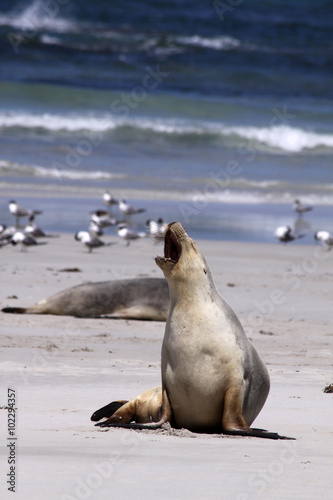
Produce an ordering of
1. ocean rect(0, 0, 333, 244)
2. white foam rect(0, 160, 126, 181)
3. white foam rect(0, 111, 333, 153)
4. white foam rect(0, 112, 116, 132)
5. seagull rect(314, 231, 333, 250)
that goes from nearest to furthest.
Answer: seagull rect(314, 231, 333, 250) → ocean rect(0, 0, 333, 244) → white foam rect(0, 160, 126, 181) → white foam rect(0, 112, 116, 132) → white foam rect(0, 111, 333, 153)

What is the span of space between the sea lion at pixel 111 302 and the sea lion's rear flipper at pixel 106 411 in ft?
11.8

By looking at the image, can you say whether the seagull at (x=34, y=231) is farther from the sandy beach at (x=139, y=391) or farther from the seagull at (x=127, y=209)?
the seagull at (x=127, y=209)

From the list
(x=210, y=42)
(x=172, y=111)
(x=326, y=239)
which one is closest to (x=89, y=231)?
(x=326, y=239)

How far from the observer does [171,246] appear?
14.0ft

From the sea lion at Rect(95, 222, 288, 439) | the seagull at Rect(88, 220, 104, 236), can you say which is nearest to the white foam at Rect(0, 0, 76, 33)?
the seagull at Rect(88, 220, 104, 236)

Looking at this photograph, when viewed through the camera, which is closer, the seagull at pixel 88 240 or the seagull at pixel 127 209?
the seagull at pixel 88 240

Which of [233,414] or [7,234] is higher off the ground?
[233,414]

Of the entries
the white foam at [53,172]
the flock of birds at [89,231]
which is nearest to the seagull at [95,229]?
the flock of birds at [89,231]

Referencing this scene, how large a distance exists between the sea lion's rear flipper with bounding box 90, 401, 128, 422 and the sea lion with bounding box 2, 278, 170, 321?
11.8ft

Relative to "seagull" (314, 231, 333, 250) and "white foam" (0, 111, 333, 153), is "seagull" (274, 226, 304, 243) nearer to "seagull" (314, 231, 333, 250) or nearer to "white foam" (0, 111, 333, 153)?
"seagull" (314, 231, 333, 250)

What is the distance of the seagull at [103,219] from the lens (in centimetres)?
1338

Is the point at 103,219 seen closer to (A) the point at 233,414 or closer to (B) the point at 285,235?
(B) the point at 285,235

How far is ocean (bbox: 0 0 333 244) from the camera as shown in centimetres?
1773

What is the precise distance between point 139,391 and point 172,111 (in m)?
24.8
